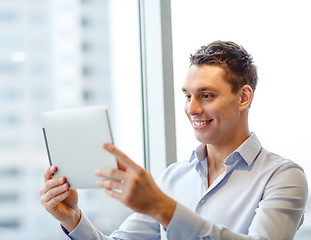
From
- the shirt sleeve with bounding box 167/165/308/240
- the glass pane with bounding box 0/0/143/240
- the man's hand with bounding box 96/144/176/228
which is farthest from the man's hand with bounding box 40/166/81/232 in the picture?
the glass pane with bounding box 0/0/143/240

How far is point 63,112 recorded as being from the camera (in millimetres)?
1274

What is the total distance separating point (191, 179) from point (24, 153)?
78 cm

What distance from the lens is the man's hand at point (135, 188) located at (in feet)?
3.62

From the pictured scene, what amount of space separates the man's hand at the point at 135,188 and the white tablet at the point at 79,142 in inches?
1.8

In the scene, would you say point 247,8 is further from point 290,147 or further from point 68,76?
point 68,76

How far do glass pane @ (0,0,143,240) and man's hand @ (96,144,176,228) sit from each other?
0.88 metres

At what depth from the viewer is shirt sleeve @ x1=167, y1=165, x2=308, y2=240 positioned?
3.89ft

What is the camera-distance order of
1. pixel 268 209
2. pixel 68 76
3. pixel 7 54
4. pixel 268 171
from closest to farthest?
1. pixel 268 209
2. pixel 268 171
3. pixel 7 54
4. pixel 68 76

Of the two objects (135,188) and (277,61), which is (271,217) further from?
(277,61)

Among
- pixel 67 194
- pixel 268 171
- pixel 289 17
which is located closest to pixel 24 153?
pixel 67 194

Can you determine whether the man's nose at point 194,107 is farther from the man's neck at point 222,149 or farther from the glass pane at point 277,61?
the glass pane at point 277,61

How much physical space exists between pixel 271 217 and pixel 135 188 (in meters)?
0.52

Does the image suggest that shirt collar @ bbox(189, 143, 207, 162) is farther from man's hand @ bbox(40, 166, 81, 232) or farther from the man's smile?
man's hand @ bbox(40, 166, 81, 232)

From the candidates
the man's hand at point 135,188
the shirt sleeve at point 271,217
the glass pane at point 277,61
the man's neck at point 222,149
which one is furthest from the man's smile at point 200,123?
the glass pane at point 277,61
